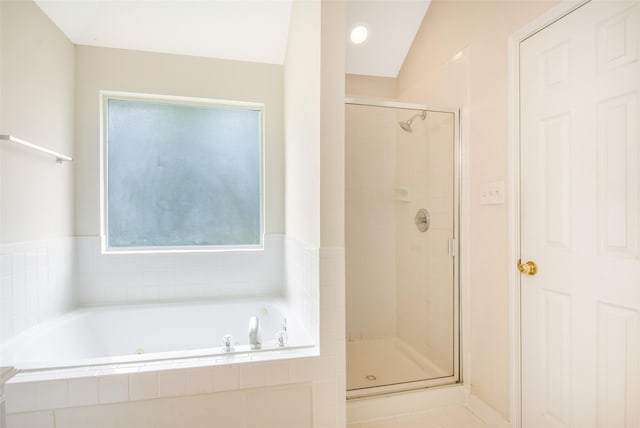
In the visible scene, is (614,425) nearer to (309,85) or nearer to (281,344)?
(281,344)

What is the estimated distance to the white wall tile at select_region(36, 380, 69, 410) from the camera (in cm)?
134

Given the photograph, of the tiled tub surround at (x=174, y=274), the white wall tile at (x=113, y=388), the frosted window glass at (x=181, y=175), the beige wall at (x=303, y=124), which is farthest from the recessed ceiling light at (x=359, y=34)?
the white wall tile at (x=113, y=388)

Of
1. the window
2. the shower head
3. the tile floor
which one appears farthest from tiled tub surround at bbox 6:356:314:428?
the shower head

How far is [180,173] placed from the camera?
2.53 metres

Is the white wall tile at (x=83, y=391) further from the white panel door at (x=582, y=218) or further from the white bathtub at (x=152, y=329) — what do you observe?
the white panel door at (x=582, y=218)

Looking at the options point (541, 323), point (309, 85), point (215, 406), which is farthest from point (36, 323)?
point (541, 323)

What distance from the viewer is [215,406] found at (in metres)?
1.48

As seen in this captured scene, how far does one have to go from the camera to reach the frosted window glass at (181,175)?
246 centimetres

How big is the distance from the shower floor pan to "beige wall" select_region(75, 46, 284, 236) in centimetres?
110

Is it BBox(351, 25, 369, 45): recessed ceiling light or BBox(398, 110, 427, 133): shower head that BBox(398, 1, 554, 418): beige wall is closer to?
BBox(398, 110, 427, 133): shower head

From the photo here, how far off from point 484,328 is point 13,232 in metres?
2.59

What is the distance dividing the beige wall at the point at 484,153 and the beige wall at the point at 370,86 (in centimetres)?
61

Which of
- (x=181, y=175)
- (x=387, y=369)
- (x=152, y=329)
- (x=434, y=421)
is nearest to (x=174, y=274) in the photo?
(x=152, y=329)

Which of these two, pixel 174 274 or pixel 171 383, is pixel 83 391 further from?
pixel 174 274
